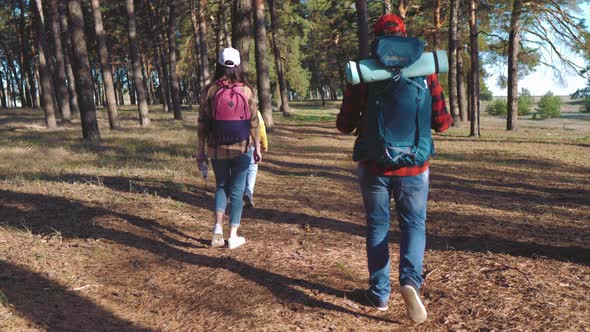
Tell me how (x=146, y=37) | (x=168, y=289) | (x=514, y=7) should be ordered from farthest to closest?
(x=146, y=37)
(x=514, y=7)
(x=168, y=289)

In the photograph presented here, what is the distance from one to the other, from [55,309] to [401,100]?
320 centimetres

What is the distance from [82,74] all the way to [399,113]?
1314 cm

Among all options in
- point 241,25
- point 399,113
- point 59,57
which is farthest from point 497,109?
point 399,113

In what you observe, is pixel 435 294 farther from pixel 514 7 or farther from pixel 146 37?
pixel 146 37

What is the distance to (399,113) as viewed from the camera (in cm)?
293

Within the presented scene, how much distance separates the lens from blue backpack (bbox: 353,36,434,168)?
2881 millimetres

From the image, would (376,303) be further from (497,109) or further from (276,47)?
(497,109)

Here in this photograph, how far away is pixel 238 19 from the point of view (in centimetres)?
1208

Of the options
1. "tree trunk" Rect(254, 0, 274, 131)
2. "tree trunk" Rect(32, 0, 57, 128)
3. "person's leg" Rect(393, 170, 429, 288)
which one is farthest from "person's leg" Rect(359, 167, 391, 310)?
"tree trunk" Rect(32, 0, 57, 128)

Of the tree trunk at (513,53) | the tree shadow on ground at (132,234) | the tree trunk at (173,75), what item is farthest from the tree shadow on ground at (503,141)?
the tree shadow on ground at (132,234)

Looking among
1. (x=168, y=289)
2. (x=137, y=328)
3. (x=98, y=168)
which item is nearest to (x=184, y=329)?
(x=137, y=328)

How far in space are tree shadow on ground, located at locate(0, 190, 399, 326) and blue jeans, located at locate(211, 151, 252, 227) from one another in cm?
59

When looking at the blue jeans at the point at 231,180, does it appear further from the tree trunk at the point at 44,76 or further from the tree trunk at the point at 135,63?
the tree trunk at the point at 135,63

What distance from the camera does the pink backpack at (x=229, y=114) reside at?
461 cm
